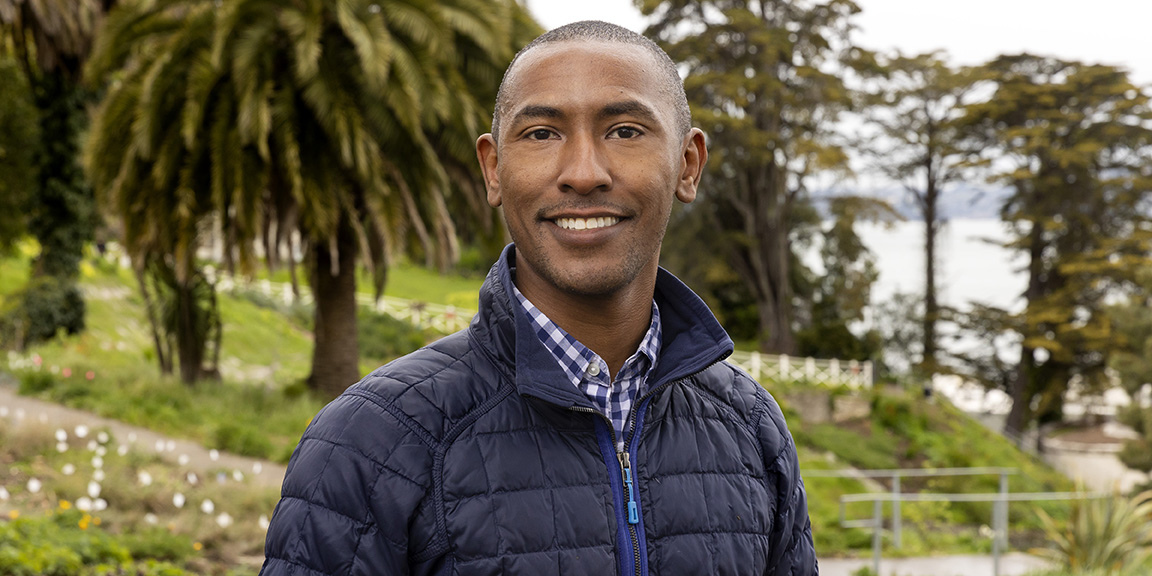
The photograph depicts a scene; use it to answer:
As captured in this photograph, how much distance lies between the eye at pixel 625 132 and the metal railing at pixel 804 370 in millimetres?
24256

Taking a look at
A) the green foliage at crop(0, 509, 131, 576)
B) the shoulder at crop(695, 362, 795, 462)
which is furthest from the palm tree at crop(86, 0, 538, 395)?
the shoulder at crop(695, 362, 795, 462)

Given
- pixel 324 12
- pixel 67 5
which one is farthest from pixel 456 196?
pixel 67 5

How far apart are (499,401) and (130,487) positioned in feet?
25.9

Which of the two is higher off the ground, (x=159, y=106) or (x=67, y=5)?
(x=67, y=5)

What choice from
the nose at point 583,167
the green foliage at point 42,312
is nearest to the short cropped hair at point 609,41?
the nose at point 583,167

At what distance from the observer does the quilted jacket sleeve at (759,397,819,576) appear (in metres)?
1.92

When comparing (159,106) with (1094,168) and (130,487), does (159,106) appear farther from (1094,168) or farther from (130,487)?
(1094,168)

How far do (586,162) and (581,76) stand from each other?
0.49 feet

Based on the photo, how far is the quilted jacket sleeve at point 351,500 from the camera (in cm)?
146

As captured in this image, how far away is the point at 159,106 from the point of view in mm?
11242

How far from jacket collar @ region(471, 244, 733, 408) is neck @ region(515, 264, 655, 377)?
61mm

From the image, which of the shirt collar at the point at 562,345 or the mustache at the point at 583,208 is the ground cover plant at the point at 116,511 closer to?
the shirt collar at the point at 562,345

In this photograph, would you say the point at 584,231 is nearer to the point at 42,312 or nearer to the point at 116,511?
the point at 116,511

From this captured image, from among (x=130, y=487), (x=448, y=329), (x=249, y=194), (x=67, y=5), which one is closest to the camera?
(x=130, y=487)
